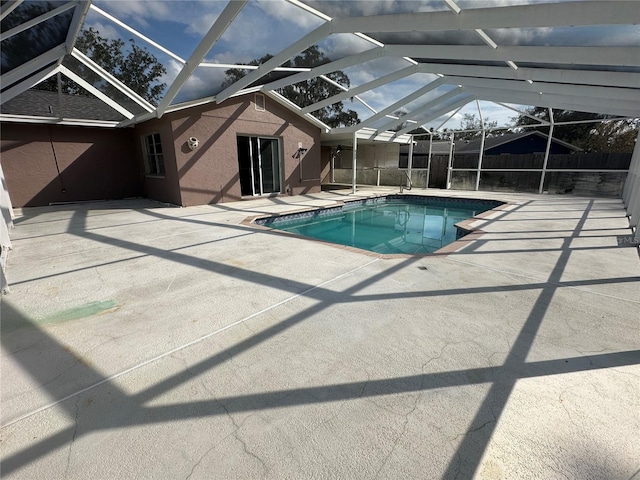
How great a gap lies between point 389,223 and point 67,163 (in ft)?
32.8

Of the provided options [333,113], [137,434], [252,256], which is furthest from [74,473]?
A: [333,113]

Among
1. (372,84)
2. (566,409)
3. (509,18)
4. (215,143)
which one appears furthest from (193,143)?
(566,409)

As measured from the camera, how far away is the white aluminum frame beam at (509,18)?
10.2 ft

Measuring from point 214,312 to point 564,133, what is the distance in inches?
1088

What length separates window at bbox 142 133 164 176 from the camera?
29.8ft

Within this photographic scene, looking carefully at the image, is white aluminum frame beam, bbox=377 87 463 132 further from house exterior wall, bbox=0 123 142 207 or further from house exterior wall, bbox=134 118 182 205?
house exterior wall, bbox=0 123 142 207

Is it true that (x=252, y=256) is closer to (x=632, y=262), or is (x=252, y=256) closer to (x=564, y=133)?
(x=632, y=262)

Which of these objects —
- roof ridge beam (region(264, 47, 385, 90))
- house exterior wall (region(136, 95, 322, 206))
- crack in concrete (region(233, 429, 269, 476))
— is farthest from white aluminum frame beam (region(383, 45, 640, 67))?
crack in concrete (region(233, 429, 269, 476))

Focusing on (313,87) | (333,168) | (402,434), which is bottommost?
(402,434)

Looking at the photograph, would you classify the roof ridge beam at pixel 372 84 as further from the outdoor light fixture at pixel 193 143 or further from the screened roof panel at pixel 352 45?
the outdoor light fixture at pixel 193 143

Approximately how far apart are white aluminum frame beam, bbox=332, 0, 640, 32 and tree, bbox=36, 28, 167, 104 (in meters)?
4.81

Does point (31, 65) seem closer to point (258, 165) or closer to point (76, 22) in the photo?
point (76, 22)

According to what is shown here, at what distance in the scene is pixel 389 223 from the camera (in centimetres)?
855

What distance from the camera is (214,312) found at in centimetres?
264
